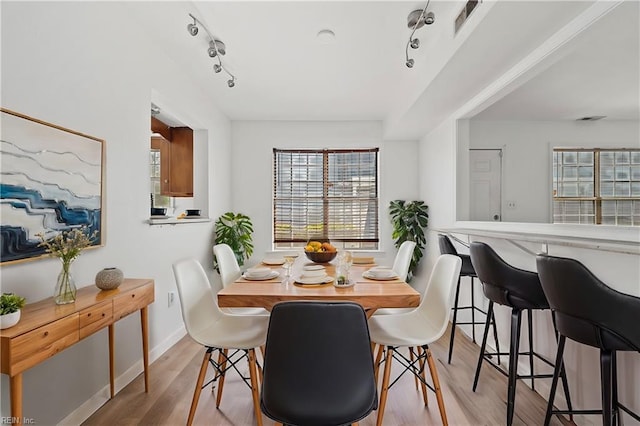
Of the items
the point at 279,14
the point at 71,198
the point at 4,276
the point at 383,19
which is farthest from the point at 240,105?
the point at 4,276

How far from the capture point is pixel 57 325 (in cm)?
143

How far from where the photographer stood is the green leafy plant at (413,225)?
458 centimetres

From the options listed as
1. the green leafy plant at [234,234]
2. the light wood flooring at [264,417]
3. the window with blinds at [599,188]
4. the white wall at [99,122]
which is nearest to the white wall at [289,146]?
the green leafy plant at [234,234]

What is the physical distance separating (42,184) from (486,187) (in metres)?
3.94

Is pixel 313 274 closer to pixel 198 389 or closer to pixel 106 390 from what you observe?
pixel 198 389

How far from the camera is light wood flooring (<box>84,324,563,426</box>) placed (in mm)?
1985

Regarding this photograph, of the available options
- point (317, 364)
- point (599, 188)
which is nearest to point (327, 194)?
point (599, 188)

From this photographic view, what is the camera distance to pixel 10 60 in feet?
4.97

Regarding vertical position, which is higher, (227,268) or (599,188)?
(599,188)

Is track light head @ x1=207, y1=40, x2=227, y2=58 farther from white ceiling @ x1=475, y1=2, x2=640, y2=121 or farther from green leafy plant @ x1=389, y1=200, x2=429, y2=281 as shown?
green leafy plant @ x1=389, y1=200, x2=429, y2=281

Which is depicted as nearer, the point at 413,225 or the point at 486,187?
the point at 486,187

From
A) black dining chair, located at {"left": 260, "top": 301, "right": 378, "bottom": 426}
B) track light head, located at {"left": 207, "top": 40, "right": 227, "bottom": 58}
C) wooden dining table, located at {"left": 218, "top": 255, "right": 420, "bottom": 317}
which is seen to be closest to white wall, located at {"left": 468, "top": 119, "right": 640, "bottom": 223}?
wooden dining table, located at {"left": 218, "top": 255, "right": 420, "bottom": 317}

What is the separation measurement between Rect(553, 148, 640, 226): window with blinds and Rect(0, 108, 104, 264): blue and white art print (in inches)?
125

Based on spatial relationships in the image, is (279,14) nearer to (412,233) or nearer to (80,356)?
(80,356)
